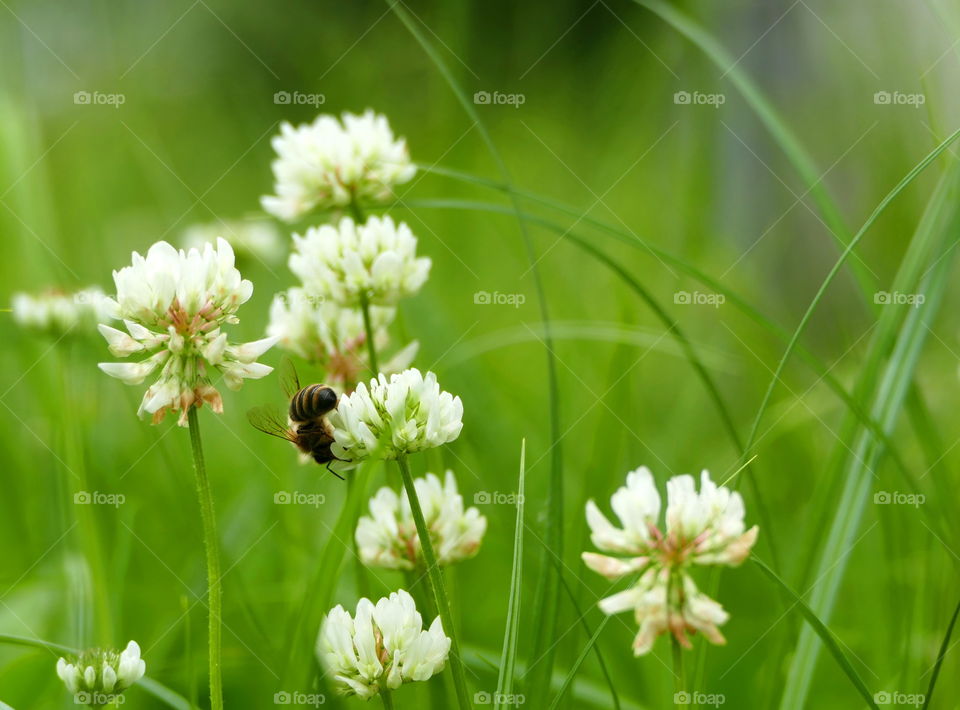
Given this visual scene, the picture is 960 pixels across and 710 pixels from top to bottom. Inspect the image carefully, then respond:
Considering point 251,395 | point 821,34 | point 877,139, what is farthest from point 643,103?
point 251,395

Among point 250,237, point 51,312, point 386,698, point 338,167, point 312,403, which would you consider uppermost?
point 250,237

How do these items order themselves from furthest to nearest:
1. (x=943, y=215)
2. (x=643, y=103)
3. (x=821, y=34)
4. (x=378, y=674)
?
(x=643, y=103) < (x=821, y=34) < (x=943, y=215) < (x=378, y=674)

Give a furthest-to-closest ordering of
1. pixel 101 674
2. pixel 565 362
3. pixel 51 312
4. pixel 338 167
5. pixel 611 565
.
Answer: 1. pixel 565 362
2. pixel 51 312
3. pixel 338 167
4. pixel 101 674
5. pixel 611 565

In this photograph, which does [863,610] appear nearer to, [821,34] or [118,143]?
[821,34]

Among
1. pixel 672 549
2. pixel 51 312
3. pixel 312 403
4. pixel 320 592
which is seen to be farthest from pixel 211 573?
pixel 51 312

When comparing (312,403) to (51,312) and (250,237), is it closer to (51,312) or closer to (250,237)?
(51,312)

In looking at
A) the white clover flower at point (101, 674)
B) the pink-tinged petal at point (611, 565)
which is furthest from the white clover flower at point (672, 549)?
the white clover flower at point (101, 674)
